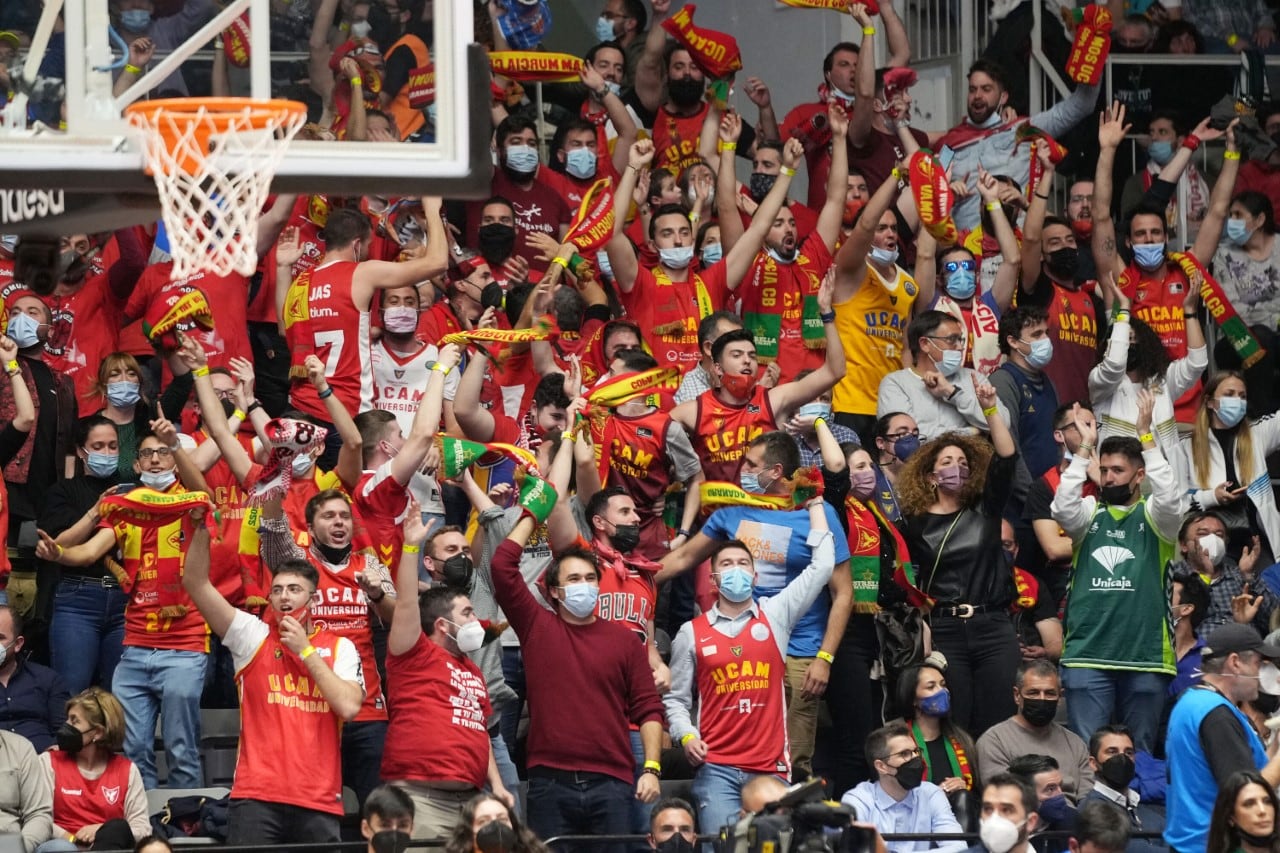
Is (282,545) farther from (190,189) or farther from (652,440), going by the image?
(190,189)

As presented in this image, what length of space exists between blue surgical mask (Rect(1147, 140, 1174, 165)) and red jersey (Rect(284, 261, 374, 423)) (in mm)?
6909

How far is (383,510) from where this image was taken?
436 inches

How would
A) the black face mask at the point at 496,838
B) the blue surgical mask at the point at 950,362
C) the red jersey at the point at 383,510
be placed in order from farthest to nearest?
the blue surgical mask at the point at 950,362 → the red jersey at the point at 383,510 → the black face mask at the point at 496,838

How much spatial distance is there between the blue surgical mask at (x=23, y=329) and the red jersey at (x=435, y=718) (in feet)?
11.2

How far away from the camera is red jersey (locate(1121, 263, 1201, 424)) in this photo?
48.4 ft

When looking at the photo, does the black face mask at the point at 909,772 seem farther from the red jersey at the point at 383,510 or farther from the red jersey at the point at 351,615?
the red jersey at the point at 383,510

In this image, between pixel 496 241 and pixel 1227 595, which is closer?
pixel 1227 595

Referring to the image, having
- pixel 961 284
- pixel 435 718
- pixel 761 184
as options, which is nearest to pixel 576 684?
pixel 435 718

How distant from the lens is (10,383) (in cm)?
1206

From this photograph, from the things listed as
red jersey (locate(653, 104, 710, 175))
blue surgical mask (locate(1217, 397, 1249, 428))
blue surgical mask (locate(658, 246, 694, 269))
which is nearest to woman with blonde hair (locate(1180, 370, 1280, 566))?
blue surgical mask (locate(1217, 397, 1249, 428))

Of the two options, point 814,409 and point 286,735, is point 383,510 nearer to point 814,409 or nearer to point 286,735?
point 286,735

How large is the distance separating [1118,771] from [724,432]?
109 inches

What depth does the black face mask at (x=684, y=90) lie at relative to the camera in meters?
15.8

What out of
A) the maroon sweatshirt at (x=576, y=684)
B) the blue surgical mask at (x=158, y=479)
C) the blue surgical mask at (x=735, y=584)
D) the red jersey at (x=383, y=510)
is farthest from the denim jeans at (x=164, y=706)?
the blue surgical mask at (x=735, y=584)
